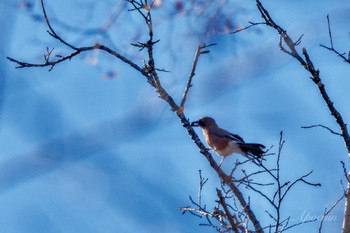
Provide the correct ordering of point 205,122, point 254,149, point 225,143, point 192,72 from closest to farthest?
point 192,72, point 254,149, point 225,143, point 205,122

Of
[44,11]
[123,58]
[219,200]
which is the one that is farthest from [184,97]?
[44,11]

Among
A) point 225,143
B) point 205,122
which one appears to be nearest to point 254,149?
point 225,143

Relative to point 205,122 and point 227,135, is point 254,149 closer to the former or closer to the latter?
point 227,135

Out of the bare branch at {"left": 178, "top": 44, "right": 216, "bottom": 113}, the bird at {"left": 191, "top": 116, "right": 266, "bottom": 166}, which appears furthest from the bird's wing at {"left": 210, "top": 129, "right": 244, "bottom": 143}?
the bare branch at {"left": 178, "top": 44, "right": 216, "bottom": 113}

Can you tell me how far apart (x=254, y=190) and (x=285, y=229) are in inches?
10.4

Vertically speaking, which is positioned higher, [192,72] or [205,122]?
[205,122]

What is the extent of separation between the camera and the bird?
3.19m

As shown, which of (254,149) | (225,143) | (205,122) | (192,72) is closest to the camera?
(192,72)

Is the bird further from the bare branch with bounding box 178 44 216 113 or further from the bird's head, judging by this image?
the bare branch with bounding box 178 44 216 113

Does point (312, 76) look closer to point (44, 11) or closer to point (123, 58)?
point (123, 58)

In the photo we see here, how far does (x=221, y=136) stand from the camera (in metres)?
3.59

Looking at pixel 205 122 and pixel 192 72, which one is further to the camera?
pixel 205 122

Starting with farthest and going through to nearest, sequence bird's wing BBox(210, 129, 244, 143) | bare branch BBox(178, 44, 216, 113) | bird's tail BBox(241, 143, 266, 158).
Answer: bird's wing BBox(210, 129, 244, 143) < bird's tail BBox(241, 143, 266, 158) < bare branch BBox(178, 44, 216, 113)

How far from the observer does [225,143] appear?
350 centimetres
